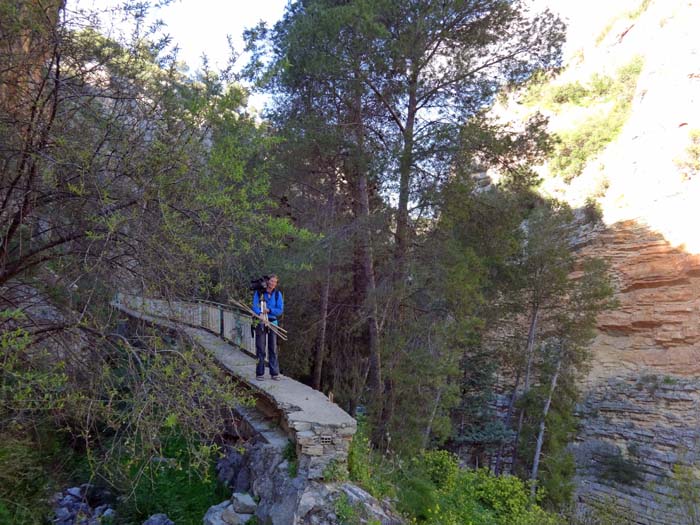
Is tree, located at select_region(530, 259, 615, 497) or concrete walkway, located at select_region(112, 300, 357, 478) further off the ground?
tree, located at select_region(530, 259, 615, 497)

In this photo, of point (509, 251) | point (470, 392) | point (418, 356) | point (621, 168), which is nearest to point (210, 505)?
point (418, 356)

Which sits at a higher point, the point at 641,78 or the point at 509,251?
the point at 641,78

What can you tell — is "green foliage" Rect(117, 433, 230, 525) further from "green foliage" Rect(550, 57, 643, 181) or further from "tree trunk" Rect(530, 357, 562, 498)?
"green foliage" Rect(550, 57, 643, 181)

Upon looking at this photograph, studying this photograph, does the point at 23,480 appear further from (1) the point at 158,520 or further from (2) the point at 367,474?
(2) the point at 367,474

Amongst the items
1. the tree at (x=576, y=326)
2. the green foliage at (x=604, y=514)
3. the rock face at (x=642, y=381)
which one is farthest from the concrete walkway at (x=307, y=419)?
the rock face at (x=642, y=381)

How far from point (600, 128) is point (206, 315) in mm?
28000

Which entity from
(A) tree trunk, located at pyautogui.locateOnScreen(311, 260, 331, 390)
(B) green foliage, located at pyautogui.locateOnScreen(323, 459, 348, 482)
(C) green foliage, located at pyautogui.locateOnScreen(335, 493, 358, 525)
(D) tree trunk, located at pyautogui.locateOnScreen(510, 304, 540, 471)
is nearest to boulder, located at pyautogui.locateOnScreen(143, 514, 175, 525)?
(B) green foliage, located at pyautogui.locateOnScreen(323, 459, 348, 482)

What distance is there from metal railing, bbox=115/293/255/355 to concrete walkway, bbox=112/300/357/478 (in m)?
0.07

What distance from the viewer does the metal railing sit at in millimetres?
4746

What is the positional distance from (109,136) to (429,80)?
8.22 metres

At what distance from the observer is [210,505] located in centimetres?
552

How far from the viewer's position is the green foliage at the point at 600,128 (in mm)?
29109

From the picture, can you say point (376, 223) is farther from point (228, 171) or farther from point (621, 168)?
point (621, 168)

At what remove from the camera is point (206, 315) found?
12.2m
